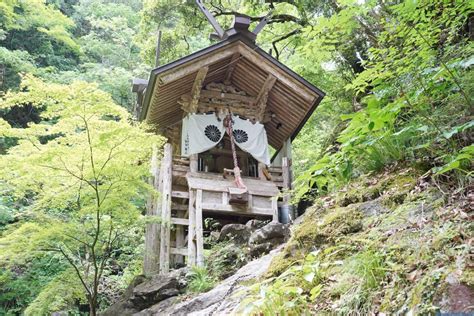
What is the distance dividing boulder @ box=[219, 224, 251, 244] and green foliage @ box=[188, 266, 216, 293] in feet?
3.62

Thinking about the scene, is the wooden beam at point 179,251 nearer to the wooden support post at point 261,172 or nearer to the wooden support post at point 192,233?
the wooden support post at point 192,233

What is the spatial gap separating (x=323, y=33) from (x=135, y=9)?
26685mm

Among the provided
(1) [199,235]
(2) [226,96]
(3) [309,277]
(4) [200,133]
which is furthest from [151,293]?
(2) [226,96]

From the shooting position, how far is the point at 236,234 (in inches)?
363

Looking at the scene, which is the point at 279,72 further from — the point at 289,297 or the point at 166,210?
the point at 289,297

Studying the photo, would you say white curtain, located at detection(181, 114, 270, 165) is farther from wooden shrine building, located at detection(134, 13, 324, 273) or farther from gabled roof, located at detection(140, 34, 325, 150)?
gabled roof, located at detection(140, 34, 325, 150)

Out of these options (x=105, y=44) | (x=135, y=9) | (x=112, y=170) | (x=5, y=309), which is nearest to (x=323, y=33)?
(x=112, y=170)

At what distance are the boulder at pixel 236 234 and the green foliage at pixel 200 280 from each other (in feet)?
3.62

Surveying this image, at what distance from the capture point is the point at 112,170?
21.9 feet

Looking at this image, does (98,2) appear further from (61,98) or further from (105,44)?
(61,98)

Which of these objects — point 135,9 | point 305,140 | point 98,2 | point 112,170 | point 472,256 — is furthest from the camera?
point 135,9

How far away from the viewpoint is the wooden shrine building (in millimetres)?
10164

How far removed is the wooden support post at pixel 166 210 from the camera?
9544mm

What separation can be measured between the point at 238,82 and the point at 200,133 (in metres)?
2.32
